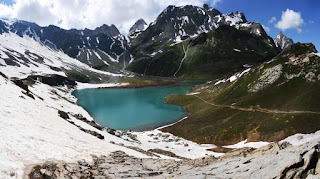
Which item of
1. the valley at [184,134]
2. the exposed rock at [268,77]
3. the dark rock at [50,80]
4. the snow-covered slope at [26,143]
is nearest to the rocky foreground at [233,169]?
the valley at [184,134]

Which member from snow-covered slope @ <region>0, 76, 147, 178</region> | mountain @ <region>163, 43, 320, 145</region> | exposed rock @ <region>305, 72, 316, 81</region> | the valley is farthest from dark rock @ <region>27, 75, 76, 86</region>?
exposed rock @ <region>305, 72, 316, 81</region>

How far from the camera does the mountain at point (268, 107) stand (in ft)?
174

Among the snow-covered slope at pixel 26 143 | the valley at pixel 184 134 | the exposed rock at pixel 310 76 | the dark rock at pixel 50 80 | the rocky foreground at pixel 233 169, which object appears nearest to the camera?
the rocky foreground at pixel 233 169

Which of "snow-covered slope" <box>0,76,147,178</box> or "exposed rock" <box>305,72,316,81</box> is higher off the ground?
"exposed rock" <box>305,72,316,81</box>

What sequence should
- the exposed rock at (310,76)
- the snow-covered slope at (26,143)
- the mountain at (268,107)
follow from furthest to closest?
the exposed rock at (310,76), the mountain at (268,107), the snow-covered slope at (26,143)

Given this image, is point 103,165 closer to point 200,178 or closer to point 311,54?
point 200,178

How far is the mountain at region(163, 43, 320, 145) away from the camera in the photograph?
53031mm

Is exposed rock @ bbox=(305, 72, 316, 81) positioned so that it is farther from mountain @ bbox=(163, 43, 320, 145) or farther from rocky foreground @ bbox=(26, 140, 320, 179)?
rocky foreground @ bbox=(26, 140, 320, 179)

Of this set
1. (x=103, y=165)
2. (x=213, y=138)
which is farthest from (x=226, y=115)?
(x=103, y=165)

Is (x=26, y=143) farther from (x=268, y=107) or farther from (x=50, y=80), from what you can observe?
(x=50, y=80)

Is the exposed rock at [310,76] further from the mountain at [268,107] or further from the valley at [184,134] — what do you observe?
the valley at [184,134]

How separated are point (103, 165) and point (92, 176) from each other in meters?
3.71

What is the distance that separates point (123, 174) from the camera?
1889cm

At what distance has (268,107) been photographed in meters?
63.2
